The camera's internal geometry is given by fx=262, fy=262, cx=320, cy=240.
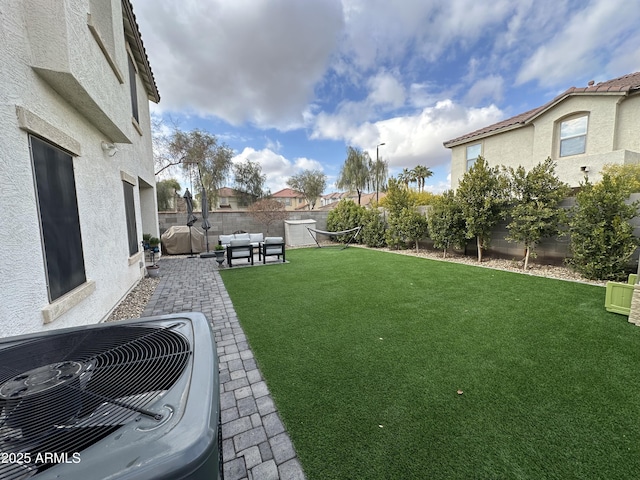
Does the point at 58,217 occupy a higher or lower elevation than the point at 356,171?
lower

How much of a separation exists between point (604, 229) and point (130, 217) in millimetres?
9694

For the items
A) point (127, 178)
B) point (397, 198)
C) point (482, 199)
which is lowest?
point (482, 199)

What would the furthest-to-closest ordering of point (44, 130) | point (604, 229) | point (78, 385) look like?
point (604, 229), point (44, 130), point (78, 385)

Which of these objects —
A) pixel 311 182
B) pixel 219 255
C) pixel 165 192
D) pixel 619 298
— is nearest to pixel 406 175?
pixel 311 182

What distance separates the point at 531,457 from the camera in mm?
1657

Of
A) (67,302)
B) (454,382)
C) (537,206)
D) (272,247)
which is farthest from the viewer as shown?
(272,247)

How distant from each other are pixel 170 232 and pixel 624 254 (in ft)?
43.1

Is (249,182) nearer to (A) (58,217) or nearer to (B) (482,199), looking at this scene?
(B) (482,199)

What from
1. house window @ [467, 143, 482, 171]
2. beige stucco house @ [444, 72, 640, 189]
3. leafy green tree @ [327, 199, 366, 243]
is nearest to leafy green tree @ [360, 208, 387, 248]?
leafy green tree @ [327, 199, 366, 243]

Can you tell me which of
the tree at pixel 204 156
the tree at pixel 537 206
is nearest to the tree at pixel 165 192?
the tree at pixel 204 156

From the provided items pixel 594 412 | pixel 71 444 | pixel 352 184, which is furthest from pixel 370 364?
pixel 352 184

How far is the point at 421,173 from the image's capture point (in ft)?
108

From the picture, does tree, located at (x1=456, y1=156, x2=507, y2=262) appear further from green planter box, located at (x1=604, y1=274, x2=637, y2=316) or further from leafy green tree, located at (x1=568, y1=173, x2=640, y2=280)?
green planter box, located at (x1=604, y1=274, x2=637, y2=316)

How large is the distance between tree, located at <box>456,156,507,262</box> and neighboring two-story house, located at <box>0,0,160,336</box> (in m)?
7.97
